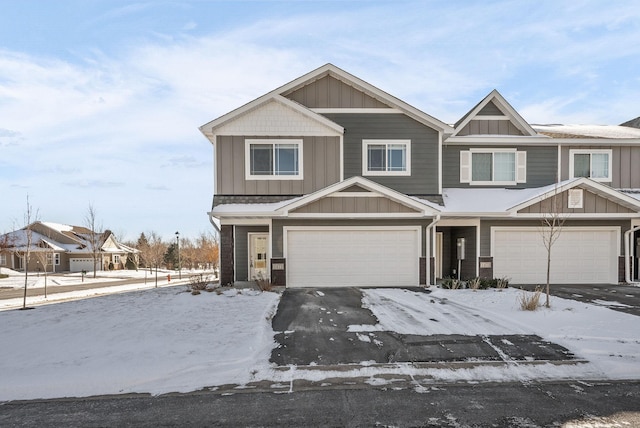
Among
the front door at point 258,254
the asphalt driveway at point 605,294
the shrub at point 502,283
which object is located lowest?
the asphalt driveway at point 605,294

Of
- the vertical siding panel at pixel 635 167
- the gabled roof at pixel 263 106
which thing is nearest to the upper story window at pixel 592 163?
the vertical siding panel at pixel 635 167

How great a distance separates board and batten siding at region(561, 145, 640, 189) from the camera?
15828 mm

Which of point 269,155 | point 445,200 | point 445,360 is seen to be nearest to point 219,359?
point 445,360

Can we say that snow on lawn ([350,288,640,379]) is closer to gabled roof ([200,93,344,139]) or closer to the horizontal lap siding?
the horizontal lap siding

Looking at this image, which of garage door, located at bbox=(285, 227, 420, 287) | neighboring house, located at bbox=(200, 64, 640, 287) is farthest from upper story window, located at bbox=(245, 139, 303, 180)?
garage door, located at bbox=(285, 227, 420, 287)

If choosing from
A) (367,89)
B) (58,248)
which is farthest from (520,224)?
(58,248)

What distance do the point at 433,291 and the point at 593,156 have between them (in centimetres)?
1060

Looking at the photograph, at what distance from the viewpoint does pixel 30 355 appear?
242 inches

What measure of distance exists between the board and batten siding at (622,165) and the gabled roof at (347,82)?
5.86 meters

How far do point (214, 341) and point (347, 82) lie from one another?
38.7 feet

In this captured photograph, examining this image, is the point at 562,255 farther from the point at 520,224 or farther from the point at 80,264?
the point at 80,264

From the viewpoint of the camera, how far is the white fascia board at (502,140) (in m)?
15.5

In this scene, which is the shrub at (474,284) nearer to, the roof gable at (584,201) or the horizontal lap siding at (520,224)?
the horizontal lap siding at (520,224)

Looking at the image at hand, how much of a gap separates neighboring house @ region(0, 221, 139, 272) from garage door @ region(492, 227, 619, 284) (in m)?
41.3
